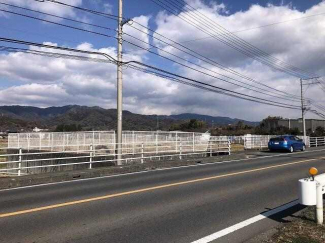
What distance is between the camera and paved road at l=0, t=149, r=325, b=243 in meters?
6.08

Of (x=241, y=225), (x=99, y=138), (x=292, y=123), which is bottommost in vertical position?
(x=241, y=225)

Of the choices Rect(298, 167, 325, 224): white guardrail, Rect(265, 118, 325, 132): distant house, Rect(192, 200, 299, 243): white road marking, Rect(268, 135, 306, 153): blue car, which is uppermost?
Rect(265, 118, 325, 132): distant house

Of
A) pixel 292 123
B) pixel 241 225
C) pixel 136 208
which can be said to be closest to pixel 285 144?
pixel 136 208

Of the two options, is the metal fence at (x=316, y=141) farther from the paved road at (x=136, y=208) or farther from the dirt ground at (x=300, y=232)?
the dirt ground at (x=300, y=232)

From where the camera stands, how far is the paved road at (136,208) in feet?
19.9

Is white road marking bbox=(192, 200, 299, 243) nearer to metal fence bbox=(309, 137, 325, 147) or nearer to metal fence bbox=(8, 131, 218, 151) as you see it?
metal fence bbox=(8, 131, 218, 151)

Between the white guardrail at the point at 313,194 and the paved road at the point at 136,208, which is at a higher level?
the white guardrail at the point at 313,194

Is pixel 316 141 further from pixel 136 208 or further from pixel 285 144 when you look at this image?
pixel 136 208

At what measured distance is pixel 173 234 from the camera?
607 centimetres

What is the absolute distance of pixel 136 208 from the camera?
26.2 feet

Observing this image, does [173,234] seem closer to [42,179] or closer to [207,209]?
[207,209]

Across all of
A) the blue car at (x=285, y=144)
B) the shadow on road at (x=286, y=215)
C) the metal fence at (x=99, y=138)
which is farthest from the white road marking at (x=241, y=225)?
the blue car at (x=285, y=144)

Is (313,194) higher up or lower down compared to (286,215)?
higher up

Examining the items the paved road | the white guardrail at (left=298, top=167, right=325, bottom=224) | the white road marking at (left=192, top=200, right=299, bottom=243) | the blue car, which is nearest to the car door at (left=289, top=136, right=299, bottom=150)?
the blue car
